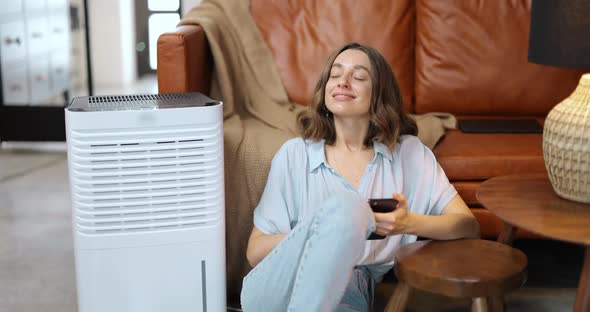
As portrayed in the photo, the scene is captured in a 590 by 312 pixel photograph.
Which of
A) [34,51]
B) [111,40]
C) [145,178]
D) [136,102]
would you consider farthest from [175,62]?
[34,51]

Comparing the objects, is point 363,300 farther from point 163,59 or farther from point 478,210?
point 163,59

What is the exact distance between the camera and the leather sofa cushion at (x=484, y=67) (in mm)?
2557

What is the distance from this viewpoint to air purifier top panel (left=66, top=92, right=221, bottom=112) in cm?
161

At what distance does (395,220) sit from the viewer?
4.87ft

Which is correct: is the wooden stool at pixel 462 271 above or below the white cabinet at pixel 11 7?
below

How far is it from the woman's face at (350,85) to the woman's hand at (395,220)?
296mm

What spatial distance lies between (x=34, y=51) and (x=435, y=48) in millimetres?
2338

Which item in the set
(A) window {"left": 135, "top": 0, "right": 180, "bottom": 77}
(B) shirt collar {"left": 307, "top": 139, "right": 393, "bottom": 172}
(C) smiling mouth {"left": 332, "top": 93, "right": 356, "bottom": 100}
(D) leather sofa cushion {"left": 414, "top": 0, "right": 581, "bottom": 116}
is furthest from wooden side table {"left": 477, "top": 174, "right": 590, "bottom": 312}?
(A) window {"left": 135, "top": 0, "right": 180, "bottom": 77}

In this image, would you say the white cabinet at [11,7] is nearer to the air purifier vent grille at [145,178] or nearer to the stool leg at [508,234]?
the air purifier vent grille at [145,178]

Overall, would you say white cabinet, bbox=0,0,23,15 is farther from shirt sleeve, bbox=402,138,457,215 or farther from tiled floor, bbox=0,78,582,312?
shirt sleeve, bbox=402,138,457,215

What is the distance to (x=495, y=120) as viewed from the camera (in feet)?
8.21

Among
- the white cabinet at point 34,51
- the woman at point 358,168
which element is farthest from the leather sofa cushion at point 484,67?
the white cabinet at point 34,51

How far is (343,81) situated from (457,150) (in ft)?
1.84

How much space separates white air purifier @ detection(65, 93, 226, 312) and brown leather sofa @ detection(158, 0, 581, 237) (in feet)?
3.15
